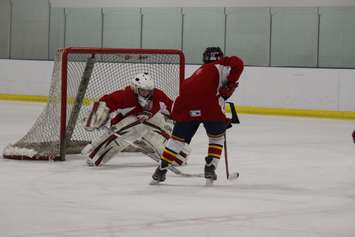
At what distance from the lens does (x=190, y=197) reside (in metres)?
6.29

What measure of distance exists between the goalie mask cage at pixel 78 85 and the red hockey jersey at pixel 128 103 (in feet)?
1.00

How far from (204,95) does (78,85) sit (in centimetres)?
255

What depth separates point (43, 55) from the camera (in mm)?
19656

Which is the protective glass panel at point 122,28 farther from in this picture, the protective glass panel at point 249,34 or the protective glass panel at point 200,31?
the protective glass panel at point 249,34

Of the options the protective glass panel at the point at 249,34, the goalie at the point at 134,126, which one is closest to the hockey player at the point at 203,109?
the goalie at the point at 134,126

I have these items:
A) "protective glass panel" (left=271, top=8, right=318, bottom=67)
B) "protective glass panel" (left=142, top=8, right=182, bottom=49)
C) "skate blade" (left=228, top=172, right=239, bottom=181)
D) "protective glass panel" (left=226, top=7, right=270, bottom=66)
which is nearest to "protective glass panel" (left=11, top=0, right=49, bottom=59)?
"protective glass panel" (left=142, top=8, right=182, bottom=49)

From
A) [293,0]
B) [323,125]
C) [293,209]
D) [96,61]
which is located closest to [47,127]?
[96,61]

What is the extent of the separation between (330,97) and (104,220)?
10091mm

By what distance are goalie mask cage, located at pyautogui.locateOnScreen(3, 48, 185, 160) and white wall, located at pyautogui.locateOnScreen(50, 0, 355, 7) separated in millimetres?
8080

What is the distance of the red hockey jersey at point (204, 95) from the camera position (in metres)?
6.83

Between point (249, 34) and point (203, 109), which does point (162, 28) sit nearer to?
point (249, 34)

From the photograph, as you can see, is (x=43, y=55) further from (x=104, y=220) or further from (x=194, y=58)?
(x=104, y=220)

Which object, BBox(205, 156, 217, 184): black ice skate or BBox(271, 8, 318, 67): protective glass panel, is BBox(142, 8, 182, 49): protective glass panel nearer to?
BBox(271, 8, 318, 67): protective glass panel

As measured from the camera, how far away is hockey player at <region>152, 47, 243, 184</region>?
6836 millimetres
